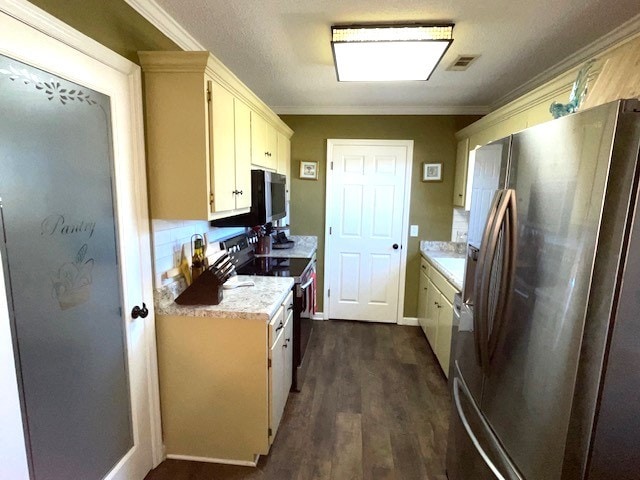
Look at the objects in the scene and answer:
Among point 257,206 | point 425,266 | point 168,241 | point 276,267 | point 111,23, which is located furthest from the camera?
point 425,266

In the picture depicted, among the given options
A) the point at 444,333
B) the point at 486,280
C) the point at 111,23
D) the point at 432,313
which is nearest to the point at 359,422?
the point at 444,333

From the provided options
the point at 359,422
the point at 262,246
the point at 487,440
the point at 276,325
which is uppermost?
the point at 262,246

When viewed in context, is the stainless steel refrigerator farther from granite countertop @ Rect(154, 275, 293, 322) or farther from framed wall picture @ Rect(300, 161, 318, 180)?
framed wall picture @ Rect(300, 161, 318, 180)

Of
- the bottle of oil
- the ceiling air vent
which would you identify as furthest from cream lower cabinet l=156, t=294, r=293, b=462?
the ceiling air vent

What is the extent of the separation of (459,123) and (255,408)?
334cm

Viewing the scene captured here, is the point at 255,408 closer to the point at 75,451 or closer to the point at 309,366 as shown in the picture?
the point at 75,451

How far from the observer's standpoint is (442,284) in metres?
2.87

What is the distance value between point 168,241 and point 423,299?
8.86 ft

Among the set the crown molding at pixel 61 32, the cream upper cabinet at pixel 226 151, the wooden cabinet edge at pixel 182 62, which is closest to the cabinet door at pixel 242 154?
the cream upper cabinet at pixel 226 151

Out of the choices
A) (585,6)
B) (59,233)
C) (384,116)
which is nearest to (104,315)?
(59,233)

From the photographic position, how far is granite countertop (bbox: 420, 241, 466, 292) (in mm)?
2629

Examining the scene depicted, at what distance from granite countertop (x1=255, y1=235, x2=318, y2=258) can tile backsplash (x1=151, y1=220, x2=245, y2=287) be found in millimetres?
1103

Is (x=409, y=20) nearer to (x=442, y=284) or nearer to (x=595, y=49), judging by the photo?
(x=595, y=49)

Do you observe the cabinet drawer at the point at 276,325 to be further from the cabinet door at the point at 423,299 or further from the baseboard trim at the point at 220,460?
the cabinet door at the point at 423,299
